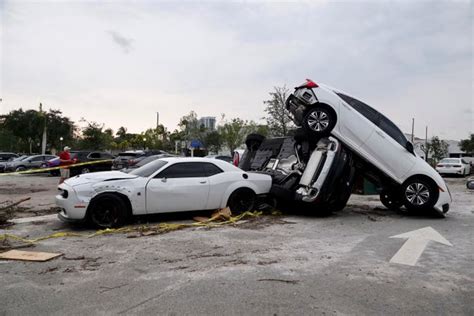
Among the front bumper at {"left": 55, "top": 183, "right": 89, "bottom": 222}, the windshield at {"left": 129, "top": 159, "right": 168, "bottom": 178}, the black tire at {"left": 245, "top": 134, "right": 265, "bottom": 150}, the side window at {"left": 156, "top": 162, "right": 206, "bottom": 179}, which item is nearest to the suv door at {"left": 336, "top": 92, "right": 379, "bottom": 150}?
the black tire at {"left": 245, "top": 134, "right": 265, "bottom": 150}

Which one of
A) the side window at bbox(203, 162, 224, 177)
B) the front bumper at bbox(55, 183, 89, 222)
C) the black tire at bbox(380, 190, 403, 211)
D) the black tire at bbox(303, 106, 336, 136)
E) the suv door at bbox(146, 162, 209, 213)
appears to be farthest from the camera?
the black tire at bbox(380, 190, 403, 211)

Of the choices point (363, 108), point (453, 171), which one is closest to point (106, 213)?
point (363, 108)

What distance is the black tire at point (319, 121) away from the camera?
8.84m

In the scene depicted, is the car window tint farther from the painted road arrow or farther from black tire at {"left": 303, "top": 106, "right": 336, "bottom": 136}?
the painted road arrow

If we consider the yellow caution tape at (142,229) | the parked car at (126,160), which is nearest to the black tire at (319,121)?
the yellow caution tape at (142,229)

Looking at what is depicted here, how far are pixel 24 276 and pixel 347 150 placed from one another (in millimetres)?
6764

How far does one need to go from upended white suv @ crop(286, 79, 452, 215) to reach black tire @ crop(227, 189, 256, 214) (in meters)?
2.00

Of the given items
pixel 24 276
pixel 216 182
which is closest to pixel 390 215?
pixel 216 182

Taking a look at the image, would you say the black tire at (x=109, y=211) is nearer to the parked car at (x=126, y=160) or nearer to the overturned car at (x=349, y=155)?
the overturned car at (x=349, y=155)

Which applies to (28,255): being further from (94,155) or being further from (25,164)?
(25,164)

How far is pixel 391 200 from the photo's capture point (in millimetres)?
10281

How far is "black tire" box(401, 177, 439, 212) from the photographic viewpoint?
350 inches

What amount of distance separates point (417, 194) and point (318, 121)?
9.12 feet

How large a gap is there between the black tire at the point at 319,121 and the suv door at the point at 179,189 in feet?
8.62
